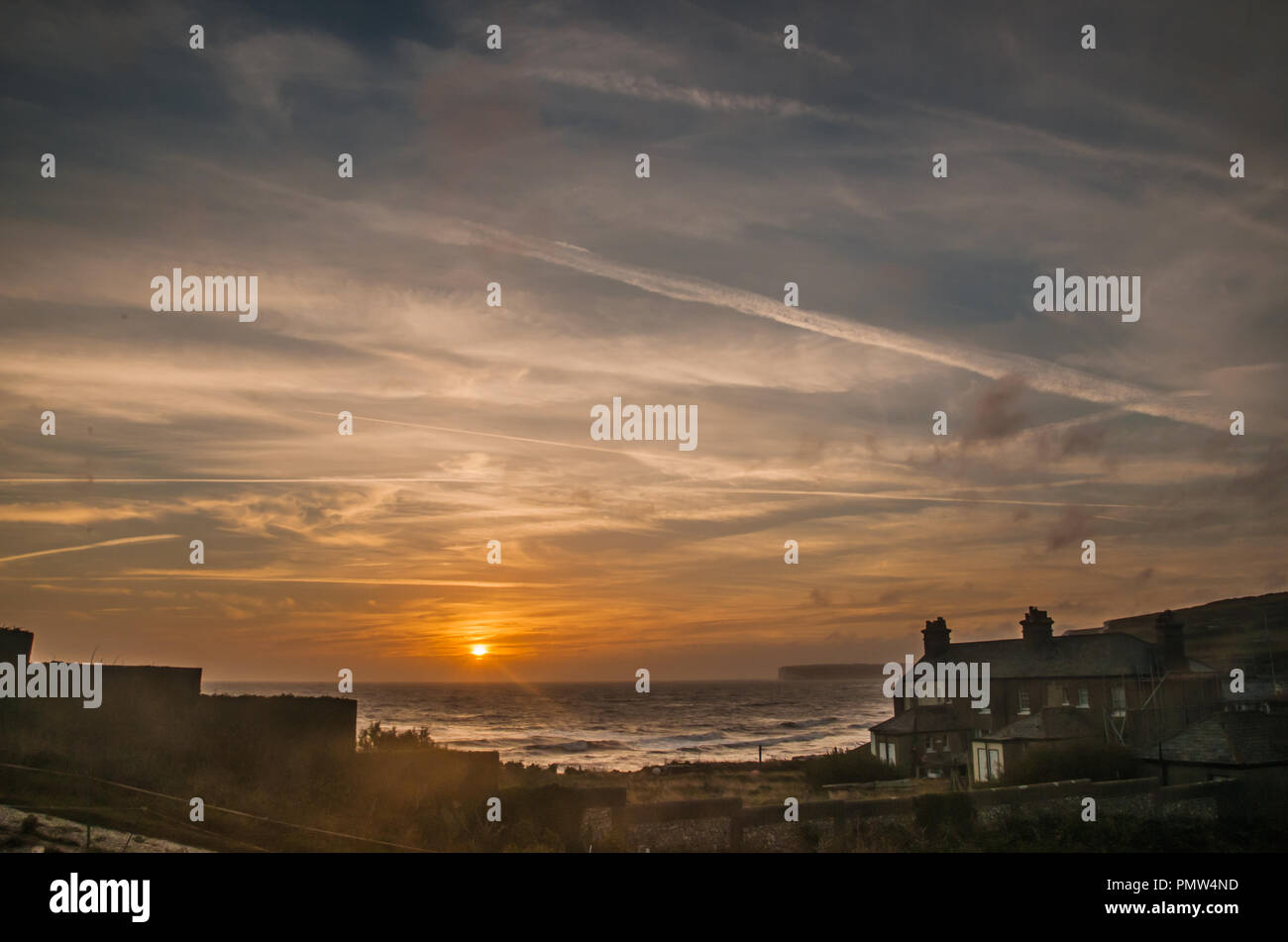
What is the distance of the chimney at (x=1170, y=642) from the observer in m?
49.6

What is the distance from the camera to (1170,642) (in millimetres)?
50031

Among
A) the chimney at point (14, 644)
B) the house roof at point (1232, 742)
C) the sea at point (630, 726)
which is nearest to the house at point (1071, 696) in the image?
the house roof at point (1232, 742)

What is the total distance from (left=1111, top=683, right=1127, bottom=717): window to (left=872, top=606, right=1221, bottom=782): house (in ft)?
0.17

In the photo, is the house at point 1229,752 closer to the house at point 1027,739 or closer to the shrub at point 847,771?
the house at point 1027,739

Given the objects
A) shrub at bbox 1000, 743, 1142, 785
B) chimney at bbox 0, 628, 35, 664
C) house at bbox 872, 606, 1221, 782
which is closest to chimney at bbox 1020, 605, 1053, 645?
house at bbox 872, 606, 1221, 782

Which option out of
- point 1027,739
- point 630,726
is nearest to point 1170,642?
point 1027,739

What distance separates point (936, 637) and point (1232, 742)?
30.0 m

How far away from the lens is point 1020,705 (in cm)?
5366

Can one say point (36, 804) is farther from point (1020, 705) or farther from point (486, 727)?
point (486, 727)

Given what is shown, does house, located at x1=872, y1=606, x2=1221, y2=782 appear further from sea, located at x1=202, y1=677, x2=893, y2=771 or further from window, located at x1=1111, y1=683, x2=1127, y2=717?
sea, located at x1=202, y1=677, x2=893, y2=771

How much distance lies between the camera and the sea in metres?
76.1

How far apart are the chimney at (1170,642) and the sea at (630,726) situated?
2697cm

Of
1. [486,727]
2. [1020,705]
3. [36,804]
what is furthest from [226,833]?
[486,727]
